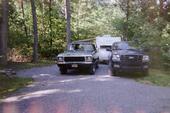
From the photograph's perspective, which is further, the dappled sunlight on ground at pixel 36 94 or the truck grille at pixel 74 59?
the truck grille at pixel 74 59

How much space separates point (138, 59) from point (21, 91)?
289 inches

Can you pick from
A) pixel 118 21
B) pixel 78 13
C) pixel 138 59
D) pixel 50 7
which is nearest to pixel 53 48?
pixel 50 7

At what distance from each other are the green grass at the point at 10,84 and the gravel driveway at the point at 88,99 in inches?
20.1

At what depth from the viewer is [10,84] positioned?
661 inches

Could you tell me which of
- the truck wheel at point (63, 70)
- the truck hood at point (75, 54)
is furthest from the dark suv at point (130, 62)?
the truck wheel at point (63, 70)

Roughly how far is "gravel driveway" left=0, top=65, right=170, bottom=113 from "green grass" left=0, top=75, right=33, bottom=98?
0.51m

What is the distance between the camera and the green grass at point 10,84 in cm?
1477

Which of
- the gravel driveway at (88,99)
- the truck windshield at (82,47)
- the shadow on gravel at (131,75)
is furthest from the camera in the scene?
the truck windshield at (82,47)

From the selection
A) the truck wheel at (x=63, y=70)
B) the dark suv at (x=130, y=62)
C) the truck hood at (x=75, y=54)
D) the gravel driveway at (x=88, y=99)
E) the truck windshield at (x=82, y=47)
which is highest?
the truck windshield at (x=82, y=47)

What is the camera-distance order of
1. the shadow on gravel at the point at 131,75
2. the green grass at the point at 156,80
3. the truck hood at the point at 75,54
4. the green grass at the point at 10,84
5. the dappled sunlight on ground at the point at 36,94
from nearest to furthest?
the dappled sunlight on ground at the point at 36,94 → the green grass at the point at 10,84 → the green grass at the point at 156,80 → the shadow on gravel at the point at 131,75 → the truck hood at the point at 75,54

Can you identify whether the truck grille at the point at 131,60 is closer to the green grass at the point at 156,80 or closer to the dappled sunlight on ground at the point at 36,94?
the green grass at the point at 156,80

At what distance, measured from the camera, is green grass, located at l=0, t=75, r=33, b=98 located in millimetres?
14773

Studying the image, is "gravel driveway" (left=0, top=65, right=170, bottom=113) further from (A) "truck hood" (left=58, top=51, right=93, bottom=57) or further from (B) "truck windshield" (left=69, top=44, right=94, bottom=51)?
(B) "truck windshield" (left=69, top=44, right=94, bottom=51)

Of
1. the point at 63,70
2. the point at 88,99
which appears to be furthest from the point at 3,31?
the point at 88,99
